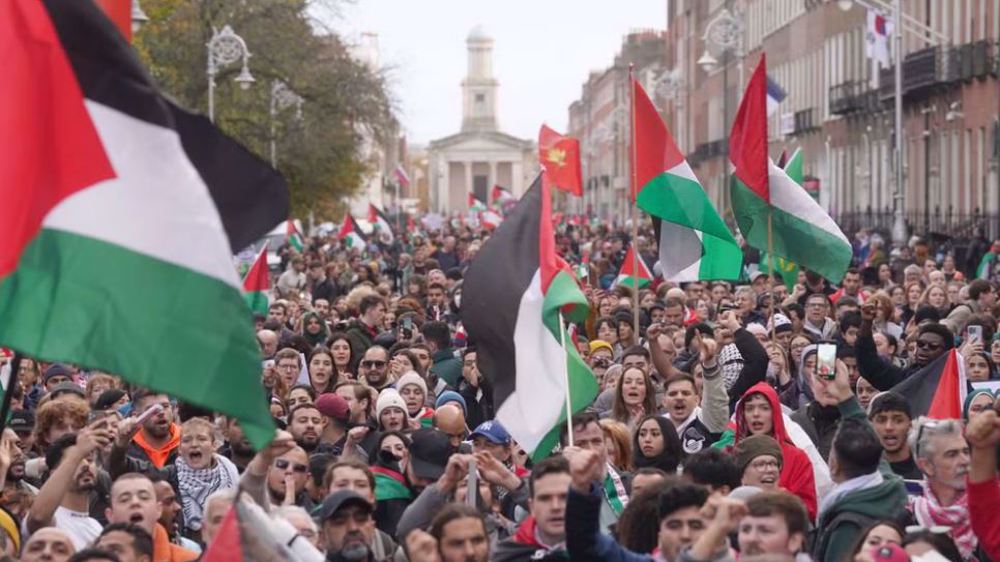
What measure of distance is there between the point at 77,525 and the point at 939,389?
15.7ft

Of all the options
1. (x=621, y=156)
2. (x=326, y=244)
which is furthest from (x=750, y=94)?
(x=621, y=156)

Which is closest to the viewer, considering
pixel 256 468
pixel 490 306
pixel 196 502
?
pixel 256 468

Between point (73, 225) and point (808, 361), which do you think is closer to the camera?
point (73, 225)

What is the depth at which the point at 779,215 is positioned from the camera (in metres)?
16.3

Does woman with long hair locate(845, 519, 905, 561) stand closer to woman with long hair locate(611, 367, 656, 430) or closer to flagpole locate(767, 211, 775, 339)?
woman with long hair locate(611, 367, 656, 430)

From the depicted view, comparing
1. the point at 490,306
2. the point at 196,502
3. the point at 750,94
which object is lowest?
the point at 196,502

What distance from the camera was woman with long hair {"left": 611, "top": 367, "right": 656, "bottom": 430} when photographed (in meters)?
13.6

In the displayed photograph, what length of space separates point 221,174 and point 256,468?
1.07m

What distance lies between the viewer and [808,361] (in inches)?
509

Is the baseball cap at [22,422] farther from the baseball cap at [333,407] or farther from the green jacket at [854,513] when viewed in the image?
the green jacket at [854,513]

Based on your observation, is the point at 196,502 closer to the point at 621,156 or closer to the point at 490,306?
the point at 490,306

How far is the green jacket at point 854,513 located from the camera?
964 centimetres

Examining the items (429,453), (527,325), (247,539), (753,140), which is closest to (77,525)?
(429,453)

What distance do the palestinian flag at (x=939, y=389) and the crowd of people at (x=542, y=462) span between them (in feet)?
0.25
